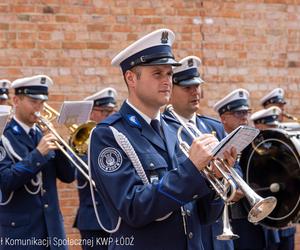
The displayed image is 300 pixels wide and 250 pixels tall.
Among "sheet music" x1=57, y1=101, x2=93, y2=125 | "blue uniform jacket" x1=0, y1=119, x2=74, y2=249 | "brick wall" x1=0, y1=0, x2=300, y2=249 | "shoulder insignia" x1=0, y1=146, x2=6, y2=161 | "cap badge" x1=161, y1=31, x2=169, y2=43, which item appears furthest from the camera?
"brick wall" x1=0, y1=0, x2=300, y2=249

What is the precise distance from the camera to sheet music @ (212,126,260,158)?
4.11 meters

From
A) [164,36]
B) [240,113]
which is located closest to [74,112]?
[240,113]

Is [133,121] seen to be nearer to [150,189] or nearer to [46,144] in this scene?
[150,189]

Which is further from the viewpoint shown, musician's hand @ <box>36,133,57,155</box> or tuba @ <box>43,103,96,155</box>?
tuba @ <box>43,103,96,155</box>

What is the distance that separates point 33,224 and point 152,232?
2855 mm

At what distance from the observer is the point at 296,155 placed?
680 cm

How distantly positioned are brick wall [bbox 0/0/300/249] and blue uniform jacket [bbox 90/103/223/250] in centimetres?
435

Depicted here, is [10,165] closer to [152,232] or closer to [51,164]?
[51,164]

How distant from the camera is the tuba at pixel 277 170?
682 cm

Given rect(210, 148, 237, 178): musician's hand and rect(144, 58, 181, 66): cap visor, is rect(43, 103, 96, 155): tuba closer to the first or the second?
rect(144, 58, 181, 66): cap visor

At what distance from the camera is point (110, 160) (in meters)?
4.36

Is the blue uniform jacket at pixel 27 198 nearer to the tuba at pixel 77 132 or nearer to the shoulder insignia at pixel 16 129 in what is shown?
the shoulder insignia at pixel 16 129

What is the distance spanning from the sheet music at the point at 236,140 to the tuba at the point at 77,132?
3709mm

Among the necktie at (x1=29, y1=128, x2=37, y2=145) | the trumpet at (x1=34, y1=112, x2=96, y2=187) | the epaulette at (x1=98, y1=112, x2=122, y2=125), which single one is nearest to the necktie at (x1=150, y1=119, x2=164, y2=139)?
the epaulette at (x1=98, y1=112, x2=122, y2=125)
